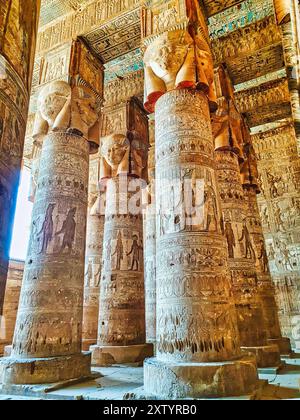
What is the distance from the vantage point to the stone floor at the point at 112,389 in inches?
132

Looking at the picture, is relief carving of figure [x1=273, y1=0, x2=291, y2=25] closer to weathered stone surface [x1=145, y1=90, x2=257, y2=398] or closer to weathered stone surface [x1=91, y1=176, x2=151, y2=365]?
weathered stone surface [x1=145, y1=90, x2=257, y2=398]

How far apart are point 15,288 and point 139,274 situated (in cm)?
572

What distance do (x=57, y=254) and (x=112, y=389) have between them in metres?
2.00

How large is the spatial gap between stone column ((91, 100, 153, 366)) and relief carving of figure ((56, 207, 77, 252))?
1756 millimetres

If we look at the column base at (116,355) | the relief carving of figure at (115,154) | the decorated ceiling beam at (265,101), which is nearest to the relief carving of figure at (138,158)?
the relief carving of figure at (115,154)

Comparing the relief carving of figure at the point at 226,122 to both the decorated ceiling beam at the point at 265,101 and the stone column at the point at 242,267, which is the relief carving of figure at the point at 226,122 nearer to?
the stone column at the point at 242,267

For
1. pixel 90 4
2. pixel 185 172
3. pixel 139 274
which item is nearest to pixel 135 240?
pixel 139 274

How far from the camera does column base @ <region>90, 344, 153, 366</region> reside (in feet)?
19.1

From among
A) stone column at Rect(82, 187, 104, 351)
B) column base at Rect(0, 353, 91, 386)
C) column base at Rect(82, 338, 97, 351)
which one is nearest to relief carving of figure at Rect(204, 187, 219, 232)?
column base at Rect(0, 353, 91, 386)

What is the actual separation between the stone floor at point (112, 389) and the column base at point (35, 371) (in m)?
0.18

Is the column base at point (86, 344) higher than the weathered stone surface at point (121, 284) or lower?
lower

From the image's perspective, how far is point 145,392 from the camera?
320cm

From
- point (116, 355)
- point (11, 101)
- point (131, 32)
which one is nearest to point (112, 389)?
point (116, 355)
